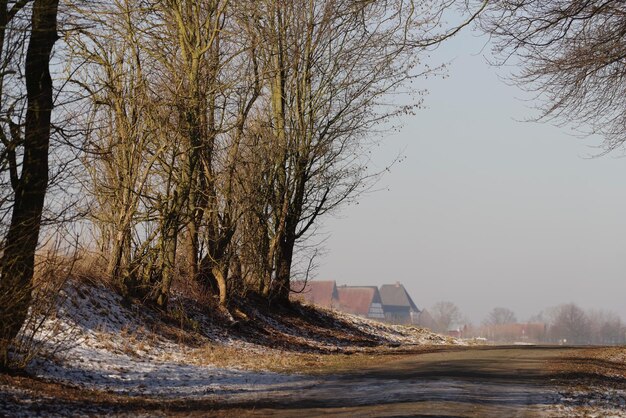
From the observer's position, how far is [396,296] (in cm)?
14112

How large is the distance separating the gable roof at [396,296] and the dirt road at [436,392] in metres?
122

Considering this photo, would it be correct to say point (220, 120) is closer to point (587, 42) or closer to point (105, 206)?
point (105, 206)

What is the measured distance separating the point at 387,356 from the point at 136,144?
25.6 ft

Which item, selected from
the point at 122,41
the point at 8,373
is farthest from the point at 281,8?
the point at 8,373

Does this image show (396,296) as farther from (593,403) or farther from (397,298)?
(593,403)

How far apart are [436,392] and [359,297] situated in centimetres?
10133

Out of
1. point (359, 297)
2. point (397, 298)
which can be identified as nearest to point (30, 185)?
point (359, 297)

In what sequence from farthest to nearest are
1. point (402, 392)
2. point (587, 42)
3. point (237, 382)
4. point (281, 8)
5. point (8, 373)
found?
point (281, 8) < point (587, 42) < point (237, 382) < point (402, 392) < point (8, 373)

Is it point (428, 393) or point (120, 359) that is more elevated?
point (120, 359)

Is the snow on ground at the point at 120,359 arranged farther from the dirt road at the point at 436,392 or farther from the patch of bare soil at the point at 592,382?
the patch of bare soil at the point at 592,382

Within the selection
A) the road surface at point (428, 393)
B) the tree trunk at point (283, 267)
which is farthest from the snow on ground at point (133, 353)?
the tree trunk at point (283, 267)

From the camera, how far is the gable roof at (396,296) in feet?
458

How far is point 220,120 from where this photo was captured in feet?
76.4

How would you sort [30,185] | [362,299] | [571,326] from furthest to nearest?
[362,299], [571,326], [30,185]
